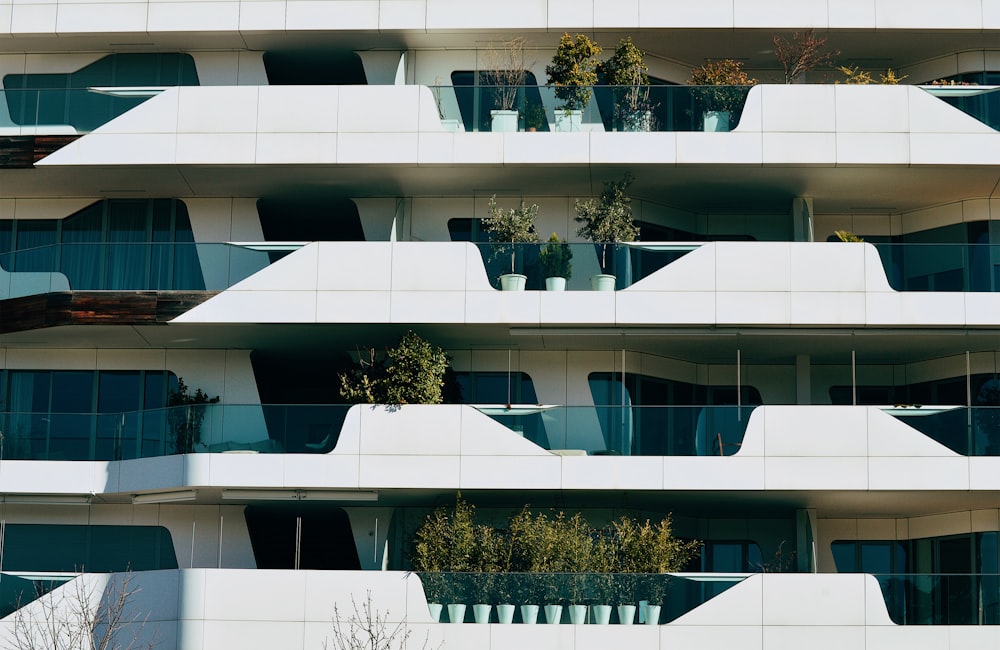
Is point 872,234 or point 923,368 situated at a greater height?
point 872,234

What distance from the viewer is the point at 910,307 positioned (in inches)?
1135

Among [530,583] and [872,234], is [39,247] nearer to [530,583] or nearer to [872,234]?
[530,583]

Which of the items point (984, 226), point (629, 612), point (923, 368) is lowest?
point (629, 612)

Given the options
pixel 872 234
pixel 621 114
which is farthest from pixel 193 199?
pixel 872 234

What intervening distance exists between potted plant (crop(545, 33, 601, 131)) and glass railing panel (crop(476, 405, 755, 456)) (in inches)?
208

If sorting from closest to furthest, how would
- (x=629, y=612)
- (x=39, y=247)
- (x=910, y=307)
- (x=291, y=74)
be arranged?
(x=629, y=612) < (x=910, y=307) < (x=39, y=247) < (x=291, y=74)

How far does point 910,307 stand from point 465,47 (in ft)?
32.1

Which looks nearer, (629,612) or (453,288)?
(629,612)

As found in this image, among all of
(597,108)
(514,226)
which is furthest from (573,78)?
(514,226)

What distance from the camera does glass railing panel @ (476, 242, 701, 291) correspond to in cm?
2891

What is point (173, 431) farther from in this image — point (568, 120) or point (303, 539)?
point (568, 120)

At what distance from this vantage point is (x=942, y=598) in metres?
27.0

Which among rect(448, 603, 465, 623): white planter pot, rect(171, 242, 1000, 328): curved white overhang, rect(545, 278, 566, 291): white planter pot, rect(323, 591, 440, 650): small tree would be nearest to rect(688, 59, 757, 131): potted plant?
rect(171, 242, 1000, 328): curved white overhang

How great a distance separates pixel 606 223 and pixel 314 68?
750cm
